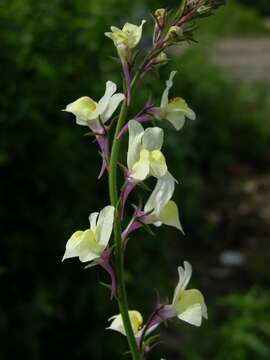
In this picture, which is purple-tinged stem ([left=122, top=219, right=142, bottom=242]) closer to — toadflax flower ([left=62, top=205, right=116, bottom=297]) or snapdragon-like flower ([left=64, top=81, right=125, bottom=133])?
toadflax flower ([left=62, top=205, right=116, bottom=297])

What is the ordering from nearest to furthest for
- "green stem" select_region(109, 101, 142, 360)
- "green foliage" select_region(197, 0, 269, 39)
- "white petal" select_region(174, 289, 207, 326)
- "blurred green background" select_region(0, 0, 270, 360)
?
"green stem" select_region(109, 101, 142, 360), "white petal" select_region(174, 289, 207, 326), "blurred green background" select_region(0, 0, 270, 360), "green foliage" select_region(197, 0, 269, 39)

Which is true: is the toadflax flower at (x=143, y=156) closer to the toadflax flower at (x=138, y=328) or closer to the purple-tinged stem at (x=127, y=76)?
the purple-tinged stem at (x=127, y=76)

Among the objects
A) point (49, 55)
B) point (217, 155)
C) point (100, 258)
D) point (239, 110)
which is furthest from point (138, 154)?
point (239, 110)

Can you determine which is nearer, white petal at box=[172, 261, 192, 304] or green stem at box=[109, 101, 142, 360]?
green stem at box=[109, 101, 142, 360]

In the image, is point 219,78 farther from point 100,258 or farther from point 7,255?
point 100,258

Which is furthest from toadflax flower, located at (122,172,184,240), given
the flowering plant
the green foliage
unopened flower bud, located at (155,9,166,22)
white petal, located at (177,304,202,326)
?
the green foliage
